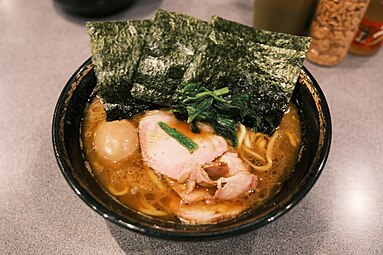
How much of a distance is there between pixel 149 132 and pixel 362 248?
2.38 feet

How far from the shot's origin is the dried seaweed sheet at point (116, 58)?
1273mm

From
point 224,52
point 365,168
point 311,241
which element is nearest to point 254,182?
point 311,241

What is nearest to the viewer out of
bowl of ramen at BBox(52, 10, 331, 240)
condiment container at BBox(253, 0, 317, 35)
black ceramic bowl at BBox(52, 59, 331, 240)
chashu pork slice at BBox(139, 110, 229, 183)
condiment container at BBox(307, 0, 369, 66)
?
black ceramic bowl at BBox(52, 59, 331, 240)

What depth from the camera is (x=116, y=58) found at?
1.28 metres

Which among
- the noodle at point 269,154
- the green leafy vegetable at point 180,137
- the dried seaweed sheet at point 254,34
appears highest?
the dried seaweed sheet at point 254,34

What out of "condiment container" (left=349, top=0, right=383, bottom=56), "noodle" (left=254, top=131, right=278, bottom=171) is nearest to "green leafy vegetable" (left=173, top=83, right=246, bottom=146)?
"noodle" (left=254, top=131, right=278, bottom=171)

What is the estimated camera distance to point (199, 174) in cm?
116

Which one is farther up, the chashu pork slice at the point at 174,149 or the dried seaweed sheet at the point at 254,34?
the dried seaweed sheet at the point at 254,34

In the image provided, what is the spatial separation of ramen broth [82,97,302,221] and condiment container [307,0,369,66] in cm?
47

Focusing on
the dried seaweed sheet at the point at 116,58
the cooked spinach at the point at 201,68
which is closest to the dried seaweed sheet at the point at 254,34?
the cooked spinach at the point at 201,68

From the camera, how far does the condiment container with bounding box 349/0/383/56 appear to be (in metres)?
1.61

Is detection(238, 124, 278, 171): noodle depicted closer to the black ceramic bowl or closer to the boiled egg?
the black ceramic bowl

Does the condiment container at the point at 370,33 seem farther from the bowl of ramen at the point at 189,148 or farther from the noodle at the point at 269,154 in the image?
the noodle at the point at 269,154

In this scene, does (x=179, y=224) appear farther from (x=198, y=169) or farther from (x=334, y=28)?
(x=334, y=28)
